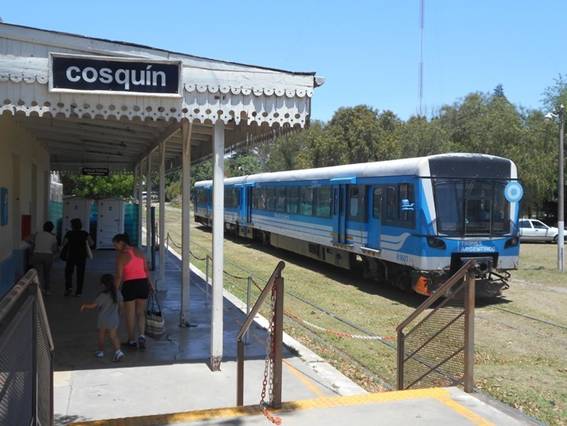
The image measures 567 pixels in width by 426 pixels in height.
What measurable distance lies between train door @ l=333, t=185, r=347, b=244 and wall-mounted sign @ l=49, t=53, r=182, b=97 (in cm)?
1073

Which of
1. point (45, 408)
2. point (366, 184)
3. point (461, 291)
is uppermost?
point (366, 184)

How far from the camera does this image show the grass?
768 cm

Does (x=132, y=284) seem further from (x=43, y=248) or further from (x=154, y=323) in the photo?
(x=43, y=248)

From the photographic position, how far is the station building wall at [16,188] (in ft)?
34.8

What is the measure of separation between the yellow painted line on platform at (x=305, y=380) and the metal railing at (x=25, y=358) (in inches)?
118

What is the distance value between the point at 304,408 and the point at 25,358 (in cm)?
238

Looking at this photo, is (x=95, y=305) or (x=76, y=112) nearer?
(x=76, y=112)

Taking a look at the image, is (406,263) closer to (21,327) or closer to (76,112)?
(76,112)

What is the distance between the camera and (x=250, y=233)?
29.6 metres

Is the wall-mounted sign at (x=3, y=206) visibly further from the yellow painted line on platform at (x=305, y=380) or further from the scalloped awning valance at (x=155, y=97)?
the yellow painted line on platform at (x=305, y=380)

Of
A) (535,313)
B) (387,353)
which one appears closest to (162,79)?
(387,353)

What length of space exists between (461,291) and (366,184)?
33.4ft

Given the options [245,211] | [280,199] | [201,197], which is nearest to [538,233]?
[245,211]

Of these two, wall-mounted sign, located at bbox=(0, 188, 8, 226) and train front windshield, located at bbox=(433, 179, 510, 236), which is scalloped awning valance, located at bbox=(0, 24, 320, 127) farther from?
train front windshield, located at bbox=(433, 179, 510, 236)
